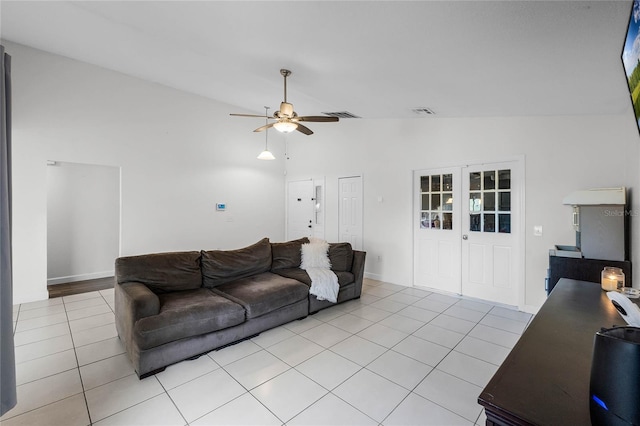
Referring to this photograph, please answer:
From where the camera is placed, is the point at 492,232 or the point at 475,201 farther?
the point at 475,201

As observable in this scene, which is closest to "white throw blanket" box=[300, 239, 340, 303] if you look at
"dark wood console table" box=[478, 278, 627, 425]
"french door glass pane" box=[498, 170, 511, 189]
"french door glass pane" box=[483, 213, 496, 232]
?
"french door glass pane" box=[483, 213, 496, 232]

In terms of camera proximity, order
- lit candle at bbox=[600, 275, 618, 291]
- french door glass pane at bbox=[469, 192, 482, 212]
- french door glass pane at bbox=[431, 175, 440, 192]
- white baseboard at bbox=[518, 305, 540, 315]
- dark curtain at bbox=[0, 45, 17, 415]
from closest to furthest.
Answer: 1. dark curtain at bbox=[0, 45, 17, 415]
2. lit candle at bbox=[600, 275, 618, 291]
3. white baseboard at bbox=[518, 305, 540, 315]
4. french door glass pane at bbox=[469, 192, 482, 212]
5. french door glass pane at bbox=[431, 175, 440, 192]

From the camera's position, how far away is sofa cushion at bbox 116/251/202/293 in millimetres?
2914

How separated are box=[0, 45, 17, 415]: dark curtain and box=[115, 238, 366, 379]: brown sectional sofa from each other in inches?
38.2

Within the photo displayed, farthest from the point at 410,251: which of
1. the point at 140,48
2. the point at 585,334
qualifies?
the point at 140,48

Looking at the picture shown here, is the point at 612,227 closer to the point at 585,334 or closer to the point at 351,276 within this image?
the point at 585,334

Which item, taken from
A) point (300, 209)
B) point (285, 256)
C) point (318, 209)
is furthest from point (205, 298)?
point (300, 209)

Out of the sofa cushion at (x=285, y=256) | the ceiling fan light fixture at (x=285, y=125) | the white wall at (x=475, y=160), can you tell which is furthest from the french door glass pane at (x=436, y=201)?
the ceiling fan light fixture at (x=285, y=125)

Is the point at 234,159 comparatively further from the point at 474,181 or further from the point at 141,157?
the point at 474,181

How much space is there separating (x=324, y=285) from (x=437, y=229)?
2.29m

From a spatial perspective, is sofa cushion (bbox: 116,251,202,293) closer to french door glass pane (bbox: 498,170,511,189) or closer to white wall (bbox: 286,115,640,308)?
white wall (bbox: 286,115,640,308)

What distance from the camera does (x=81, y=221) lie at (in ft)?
18.1

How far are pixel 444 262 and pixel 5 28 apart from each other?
22.8 ft

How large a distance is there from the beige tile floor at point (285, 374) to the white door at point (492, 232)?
55cm
